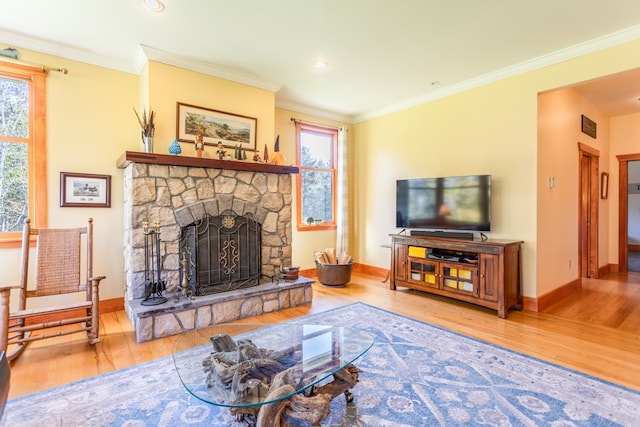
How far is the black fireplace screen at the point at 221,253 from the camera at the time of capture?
10.8ft

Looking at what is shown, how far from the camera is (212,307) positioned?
10.2ft

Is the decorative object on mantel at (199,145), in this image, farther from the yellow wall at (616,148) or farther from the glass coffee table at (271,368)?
the yellow wall at (616,148)

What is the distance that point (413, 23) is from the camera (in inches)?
108

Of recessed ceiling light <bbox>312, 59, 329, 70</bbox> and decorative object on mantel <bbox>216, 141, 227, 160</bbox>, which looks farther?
decorative object on mantel <bbox>216, 141, 227, 160</bbox>

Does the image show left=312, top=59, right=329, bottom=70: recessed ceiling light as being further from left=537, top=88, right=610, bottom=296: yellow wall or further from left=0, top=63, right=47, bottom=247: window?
left=0, top=63, right=47, bottom=247: window

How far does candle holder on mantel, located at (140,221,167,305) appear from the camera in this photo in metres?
2.96

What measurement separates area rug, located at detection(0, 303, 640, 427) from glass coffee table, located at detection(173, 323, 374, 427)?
28 centimetres

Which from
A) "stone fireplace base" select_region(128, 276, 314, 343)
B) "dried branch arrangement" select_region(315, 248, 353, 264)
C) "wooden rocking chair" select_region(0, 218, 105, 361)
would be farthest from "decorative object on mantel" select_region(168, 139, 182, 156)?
"dried branch arrangement" select_region(315, 248, 353, 264)

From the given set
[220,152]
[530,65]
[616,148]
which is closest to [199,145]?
[220,152]

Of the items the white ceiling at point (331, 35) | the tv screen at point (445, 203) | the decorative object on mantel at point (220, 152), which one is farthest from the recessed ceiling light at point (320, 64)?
the tv screen at point (445, 203)

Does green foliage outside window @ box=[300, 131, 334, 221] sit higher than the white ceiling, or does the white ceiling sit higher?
the white ceiling

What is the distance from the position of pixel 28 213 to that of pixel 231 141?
83.7 inches

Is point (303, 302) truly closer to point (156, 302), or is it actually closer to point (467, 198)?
point (156, 302)

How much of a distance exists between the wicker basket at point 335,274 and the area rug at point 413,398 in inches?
83.6
